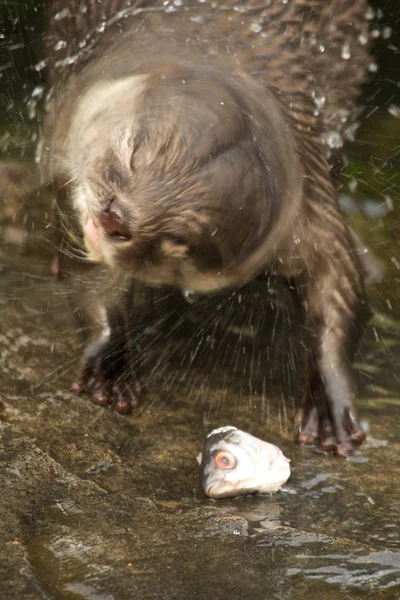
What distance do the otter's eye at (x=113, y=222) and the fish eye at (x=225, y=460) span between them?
23.2 inches

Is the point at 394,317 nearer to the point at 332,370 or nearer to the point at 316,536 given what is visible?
the point at 332,370

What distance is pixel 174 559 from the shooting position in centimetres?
202

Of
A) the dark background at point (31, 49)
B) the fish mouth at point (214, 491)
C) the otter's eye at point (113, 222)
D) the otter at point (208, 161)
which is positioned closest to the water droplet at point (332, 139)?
the otter at point (208, 161)

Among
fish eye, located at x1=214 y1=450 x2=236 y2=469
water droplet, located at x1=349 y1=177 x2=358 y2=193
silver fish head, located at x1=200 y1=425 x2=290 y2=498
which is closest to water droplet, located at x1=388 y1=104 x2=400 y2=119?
water droplet, located at x1=349 y1=177 x2=358 y2=193

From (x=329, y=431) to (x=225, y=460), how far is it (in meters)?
0.44

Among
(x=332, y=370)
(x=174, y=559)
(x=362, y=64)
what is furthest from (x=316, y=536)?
(x=362, y=64)

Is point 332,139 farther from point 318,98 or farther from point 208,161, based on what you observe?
point 208,161

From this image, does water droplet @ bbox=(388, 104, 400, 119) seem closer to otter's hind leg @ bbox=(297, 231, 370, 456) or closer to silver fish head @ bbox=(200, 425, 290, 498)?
otter's hind leg @ bbox=(297, 231, 370, 456)

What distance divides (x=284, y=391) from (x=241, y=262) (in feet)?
1.98

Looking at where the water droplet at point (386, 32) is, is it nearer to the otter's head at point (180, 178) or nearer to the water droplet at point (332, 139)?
the water droplet at point (332, 139)

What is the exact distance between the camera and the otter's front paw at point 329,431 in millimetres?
2820

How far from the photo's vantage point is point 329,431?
9.37ft

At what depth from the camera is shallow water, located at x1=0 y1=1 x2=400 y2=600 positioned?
6.48ft

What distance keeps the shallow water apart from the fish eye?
3.3 inches
